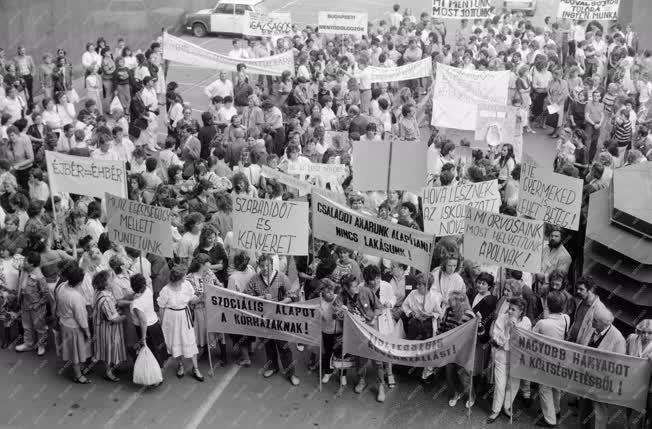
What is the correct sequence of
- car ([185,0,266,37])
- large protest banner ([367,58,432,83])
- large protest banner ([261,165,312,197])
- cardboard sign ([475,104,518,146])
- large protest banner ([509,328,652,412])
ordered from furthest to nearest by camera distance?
1. car ([185,0,266,37])
2. large protest banner ([367,58,432,83])
3. cardboard sign ([475,104,518,146])
4. large protest banner ([261,165,312,197])
5. large protest banner ([509,328,652,412])

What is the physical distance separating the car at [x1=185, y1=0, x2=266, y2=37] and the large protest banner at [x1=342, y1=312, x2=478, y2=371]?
22.9 m

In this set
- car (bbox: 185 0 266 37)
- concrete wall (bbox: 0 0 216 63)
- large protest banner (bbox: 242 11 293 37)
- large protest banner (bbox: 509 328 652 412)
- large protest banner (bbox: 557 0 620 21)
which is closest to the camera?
large protest banner (bbox: 509 328 652 412)

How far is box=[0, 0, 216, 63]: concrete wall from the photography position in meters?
23.8

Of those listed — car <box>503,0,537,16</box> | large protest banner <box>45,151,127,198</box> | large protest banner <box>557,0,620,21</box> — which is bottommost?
car <box>503,0,537,16</box>

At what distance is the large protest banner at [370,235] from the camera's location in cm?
1074

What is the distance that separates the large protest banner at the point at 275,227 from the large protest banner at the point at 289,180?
1.88 metres

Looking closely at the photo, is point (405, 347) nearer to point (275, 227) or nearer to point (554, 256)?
point (275, 227)

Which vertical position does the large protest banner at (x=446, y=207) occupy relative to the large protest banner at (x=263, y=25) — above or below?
below

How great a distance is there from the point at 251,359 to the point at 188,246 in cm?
165

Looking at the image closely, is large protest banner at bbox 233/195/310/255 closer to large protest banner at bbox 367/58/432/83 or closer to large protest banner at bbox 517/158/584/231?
large protest banner at bbox 517/158/584/231

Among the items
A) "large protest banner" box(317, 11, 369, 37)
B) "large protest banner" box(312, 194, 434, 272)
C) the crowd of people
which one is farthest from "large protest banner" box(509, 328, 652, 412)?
"large protest banner" box(317, 11, 369, 37)

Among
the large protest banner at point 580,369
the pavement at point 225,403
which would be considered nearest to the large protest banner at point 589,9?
the pavement at point 225,403

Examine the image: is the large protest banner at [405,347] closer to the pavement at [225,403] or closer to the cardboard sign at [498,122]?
the pavement at [225,403]

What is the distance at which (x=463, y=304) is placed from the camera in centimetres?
1033
